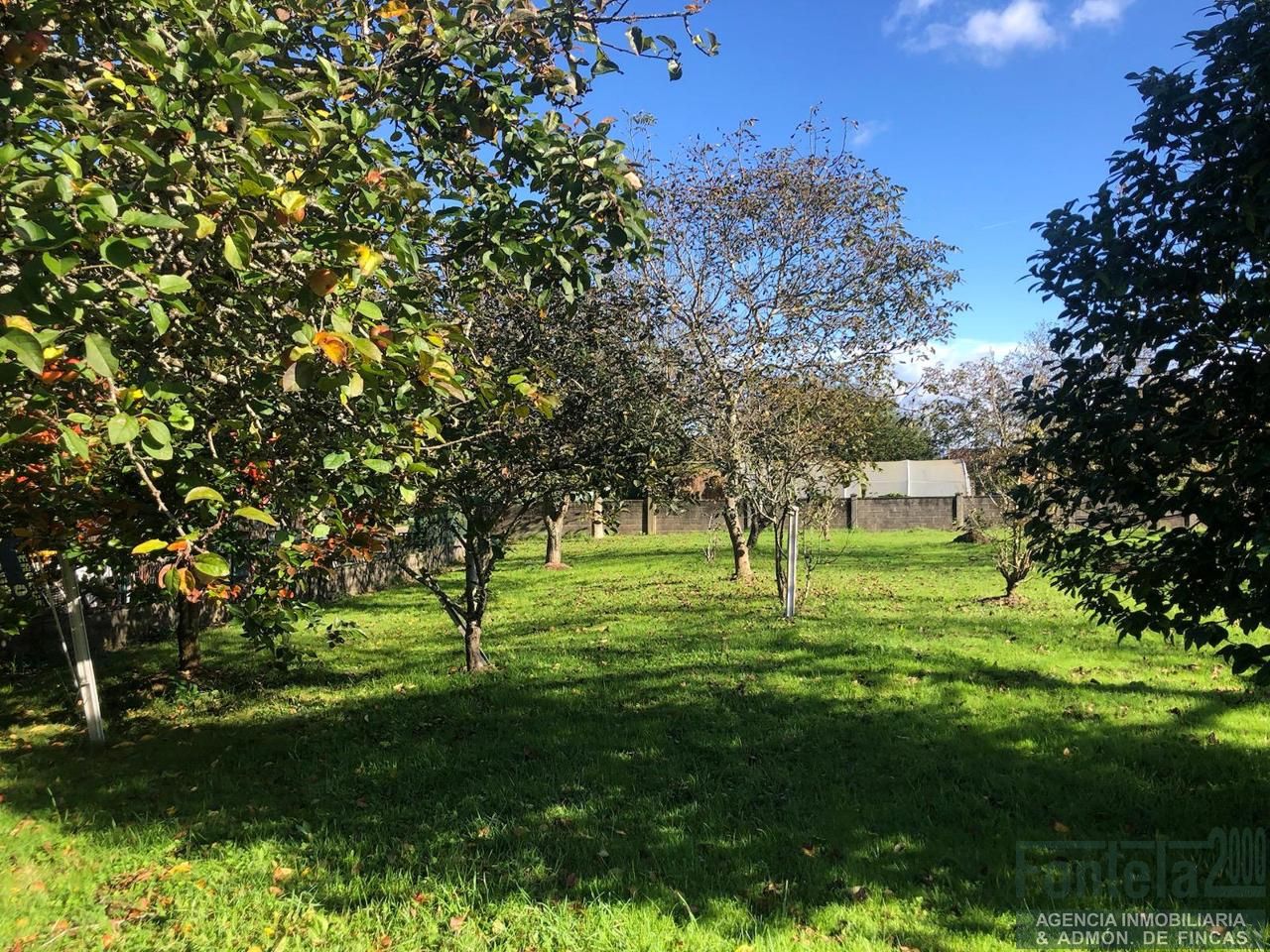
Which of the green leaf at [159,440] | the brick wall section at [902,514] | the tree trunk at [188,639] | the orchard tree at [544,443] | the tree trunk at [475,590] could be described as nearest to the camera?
the green leaf at [159,440]

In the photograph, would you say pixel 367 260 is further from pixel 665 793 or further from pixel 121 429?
pixel 665 793

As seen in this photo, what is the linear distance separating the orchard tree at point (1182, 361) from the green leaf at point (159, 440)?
345 centimetres

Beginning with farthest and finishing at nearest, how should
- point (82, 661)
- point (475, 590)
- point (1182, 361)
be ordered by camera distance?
point (475, 590), point (82, 661), point (1182, 361)

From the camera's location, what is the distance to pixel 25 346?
150 cm

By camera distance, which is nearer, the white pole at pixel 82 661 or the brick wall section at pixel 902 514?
the white pole at pixel 82 661

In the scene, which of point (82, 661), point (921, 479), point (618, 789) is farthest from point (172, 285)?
point (921, 479)

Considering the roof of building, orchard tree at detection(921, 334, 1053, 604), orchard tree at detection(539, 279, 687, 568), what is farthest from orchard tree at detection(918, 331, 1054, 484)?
the roof of building

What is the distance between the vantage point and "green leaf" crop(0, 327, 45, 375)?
1.48m

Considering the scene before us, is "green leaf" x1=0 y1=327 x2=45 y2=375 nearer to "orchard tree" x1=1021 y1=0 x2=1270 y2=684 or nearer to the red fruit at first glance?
the red fruit

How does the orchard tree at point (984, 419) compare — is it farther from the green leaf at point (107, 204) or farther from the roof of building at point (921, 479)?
the roof of building at point (921, 479)

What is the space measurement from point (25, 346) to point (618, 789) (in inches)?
147

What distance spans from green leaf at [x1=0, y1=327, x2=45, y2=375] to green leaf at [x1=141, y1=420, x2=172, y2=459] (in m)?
0.29

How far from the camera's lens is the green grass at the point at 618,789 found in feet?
10.5

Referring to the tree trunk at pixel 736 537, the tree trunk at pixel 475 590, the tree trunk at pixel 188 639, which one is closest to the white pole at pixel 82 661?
the tree trunk at pixel 188 639
